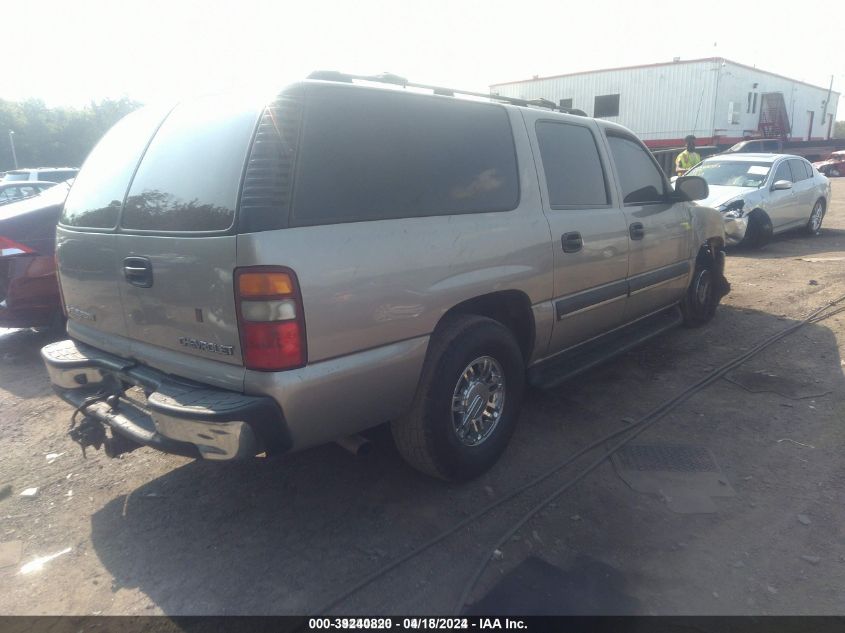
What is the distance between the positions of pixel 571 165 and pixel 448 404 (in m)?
1.92

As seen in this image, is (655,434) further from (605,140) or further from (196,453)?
(196,453)

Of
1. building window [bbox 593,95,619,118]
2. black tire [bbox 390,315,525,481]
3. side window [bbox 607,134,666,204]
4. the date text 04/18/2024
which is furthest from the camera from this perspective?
building window [bbox 593,95,619,118]

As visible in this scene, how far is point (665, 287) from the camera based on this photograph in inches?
201

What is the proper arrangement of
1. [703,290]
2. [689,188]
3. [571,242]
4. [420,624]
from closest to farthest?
[420,624], [571,242], [689,188], [703,290]

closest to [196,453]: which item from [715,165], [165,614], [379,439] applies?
[165,614]

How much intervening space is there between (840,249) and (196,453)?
1131 centimetres

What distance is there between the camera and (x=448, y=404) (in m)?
3.11

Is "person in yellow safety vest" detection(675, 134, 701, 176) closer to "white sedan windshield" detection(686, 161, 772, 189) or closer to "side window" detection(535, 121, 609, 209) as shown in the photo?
"white sedan windshield" detection(686, 161, 772, 189)

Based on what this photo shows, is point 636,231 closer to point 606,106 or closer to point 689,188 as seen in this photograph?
point 689,188

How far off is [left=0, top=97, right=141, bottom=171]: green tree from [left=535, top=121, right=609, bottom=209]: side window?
44.8 metres

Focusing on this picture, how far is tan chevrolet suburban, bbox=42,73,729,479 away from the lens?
2.48 meters

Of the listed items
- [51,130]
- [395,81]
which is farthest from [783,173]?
[51,130]

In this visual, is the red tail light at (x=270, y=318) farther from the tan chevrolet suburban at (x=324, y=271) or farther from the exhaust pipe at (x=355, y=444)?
the exhaust pipe at (x=355, y=444)

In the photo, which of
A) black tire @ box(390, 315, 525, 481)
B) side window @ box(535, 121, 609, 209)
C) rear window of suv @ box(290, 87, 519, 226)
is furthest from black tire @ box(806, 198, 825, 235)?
black tire @ box(390, 315, 525, 481)
